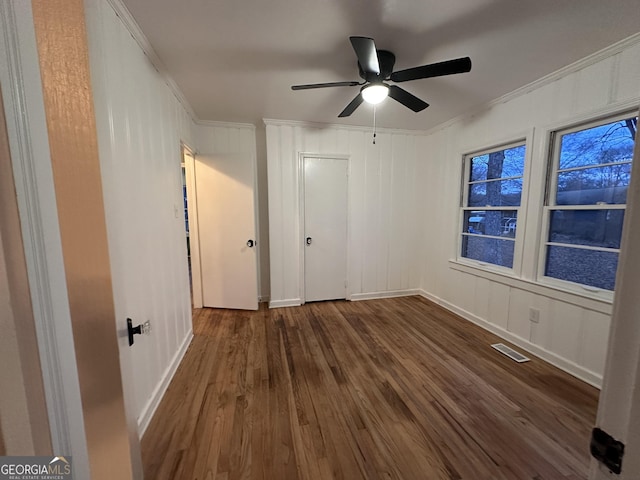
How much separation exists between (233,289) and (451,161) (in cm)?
330

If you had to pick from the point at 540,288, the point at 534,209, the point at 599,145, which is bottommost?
the point at 540,288

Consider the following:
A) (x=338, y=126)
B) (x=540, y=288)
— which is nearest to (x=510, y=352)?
(x=540, y=288)

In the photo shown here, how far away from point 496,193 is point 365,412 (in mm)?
2602

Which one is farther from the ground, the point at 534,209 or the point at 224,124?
the point at 224,124

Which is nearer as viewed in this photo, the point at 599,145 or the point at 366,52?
the point at 366,52

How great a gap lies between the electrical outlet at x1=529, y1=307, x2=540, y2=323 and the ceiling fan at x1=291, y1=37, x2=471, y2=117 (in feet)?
6.94

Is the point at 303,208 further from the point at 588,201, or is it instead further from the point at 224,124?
the point at 588,201

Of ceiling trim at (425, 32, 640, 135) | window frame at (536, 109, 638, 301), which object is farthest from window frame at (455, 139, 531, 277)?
ceiling trim at (425, 32, 640, 135)

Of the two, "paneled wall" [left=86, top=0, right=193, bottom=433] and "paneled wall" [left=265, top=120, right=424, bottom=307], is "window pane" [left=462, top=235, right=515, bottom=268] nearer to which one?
"paneled wall" [left=265, top=120, right=424, bottom=307]

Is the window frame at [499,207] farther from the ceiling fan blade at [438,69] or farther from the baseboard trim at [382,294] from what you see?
the ceiling fan blade at [438,69]

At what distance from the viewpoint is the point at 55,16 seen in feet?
1.51

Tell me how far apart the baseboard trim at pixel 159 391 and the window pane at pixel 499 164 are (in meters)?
3.62

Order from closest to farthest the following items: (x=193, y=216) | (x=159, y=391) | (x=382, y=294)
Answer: (x=159, y=391)
(x=193, y=216)
(x=382, y=294)

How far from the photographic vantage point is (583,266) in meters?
2.06
